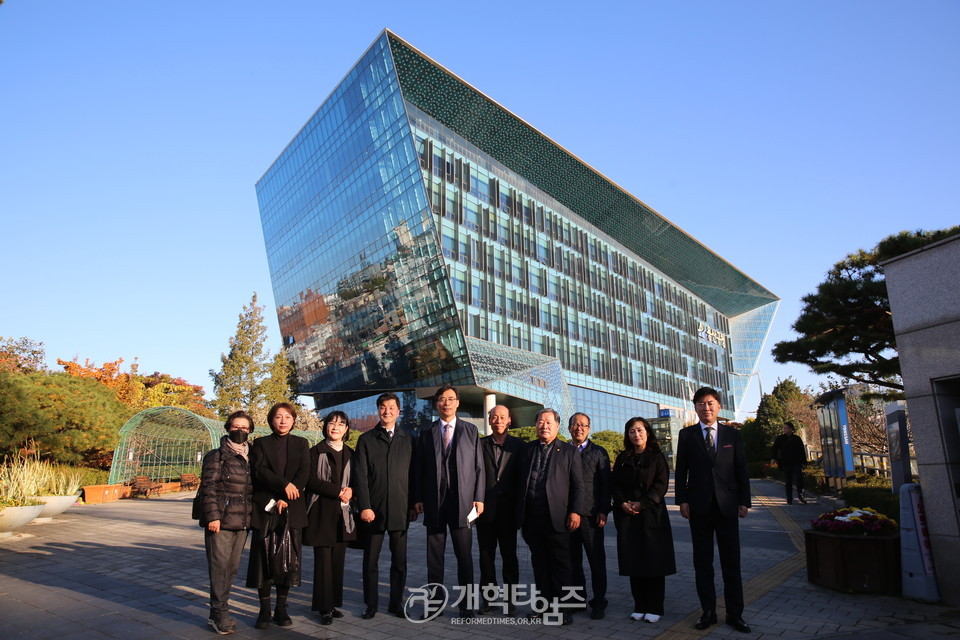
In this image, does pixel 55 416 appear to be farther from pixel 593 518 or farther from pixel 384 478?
pixel 593 518

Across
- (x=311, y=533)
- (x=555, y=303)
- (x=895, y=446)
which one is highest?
(x=555, y=303)

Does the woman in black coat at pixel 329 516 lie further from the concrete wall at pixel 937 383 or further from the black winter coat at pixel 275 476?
the concrete wall at pixel 937 383

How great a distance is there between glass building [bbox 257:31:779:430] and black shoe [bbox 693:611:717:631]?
31.9 m

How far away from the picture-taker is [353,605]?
632 cm

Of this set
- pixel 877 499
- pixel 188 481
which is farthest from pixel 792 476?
pixel 188 481

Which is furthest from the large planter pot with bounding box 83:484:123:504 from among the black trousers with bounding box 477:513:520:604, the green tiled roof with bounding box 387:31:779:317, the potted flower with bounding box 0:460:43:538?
the green tiled roof with bounding box 387:31:779:317

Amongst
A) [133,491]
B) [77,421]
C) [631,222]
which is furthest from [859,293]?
[631,222]

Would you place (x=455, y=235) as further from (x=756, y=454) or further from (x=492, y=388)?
(x=756, y=454)

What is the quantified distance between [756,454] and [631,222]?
34313 mm

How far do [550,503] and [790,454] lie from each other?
11.0 metres

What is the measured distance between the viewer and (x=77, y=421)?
22125 millimetres

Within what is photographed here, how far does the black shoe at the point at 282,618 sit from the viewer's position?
554cm

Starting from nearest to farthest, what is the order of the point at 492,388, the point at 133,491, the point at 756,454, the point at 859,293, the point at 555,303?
the point at 859,293
the point at 133,491
the point at 756,454
the point at 492,388
the point at 555,303

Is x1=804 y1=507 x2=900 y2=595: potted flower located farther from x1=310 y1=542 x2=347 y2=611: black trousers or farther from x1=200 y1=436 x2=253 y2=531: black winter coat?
x1=200 y1=436 x2=253 y2=531: black winter coat
